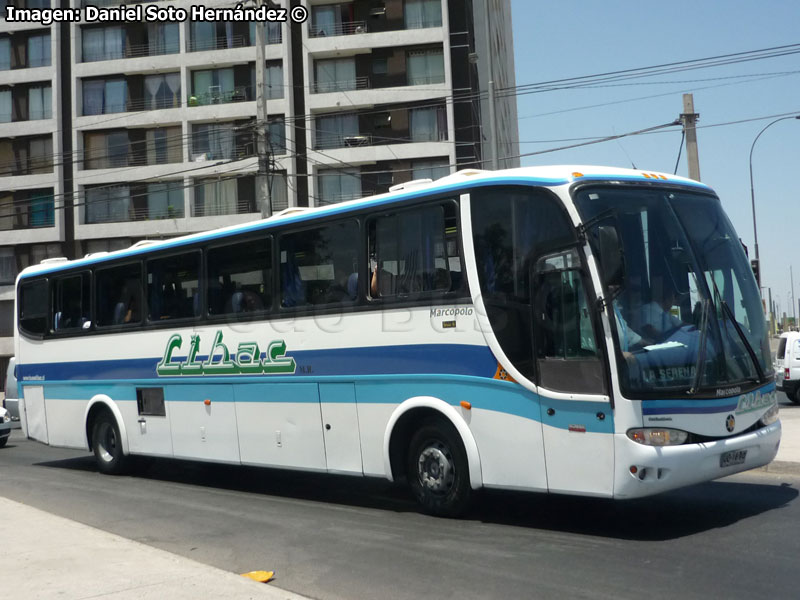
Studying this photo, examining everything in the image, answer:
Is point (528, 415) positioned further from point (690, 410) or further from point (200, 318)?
point (200, 318)

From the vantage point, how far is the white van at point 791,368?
23859mm

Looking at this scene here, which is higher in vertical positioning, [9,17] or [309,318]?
[9,17]

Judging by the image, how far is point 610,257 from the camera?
8188 millimetres

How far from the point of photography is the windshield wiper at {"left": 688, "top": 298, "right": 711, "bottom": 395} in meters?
8.14

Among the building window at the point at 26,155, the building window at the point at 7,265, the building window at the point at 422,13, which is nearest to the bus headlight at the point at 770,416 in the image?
the building window at the point at 422,13

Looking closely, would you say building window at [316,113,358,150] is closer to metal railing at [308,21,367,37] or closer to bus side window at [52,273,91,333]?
metal railing at [308,21,367,37]

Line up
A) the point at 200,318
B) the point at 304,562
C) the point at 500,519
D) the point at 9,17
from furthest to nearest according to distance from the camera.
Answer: the point at 9,17, the point at 200,318, the point at 500,519, the point at 304,562

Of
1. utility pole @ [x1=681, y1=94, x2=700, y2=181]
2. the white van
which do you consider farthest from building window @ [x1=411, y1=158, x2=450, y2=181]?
utility pole @ [x1=681, y1=94, x2=700, y2=181]

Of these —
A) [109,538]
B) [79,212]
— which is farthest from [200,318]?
[79,212]

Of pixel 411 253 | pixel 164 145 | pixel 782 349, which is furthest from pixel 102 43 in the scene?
pixel 411 253

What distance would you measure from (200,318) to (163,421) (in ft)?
6.34

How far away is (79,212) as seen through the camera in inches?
2100

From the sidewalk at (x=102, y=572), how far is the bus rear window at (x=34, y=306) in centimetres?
764

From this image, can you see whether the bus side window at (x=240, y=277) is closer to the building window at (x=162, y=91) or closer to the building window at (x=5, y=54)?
the building window at (x=162, y=91)
